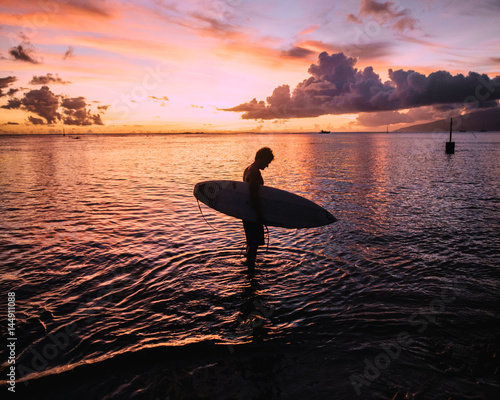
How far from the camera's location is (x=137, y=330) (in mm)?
5469

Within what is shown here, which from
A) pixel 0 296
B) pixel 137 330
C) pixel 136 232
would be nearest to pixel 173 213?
pixel 136 232

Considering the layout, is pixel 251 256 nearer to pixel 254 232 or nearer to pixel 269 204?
pixel 254 232

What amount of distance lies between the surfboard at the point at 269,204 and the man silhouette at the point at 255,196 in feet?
1.24

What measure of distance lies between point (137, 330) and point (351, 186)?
2029 centimetres

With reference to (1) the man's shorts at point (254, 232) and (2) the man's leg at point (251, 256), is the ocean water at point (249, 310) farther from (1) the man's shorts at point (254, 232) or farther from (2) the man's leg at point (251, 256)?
(1) the man's shorts at point (254, 232)

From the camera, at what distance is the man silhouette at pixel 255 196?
668 cm

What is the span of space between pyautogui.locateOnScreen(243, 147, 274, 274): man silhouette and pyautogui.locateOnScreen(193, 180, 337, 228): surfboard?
38 cm

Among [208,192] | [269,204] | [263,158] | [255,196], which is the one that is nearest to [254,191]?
[255,196]

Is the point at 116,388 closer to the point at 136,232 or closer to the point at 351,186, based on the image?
the point at 136,232

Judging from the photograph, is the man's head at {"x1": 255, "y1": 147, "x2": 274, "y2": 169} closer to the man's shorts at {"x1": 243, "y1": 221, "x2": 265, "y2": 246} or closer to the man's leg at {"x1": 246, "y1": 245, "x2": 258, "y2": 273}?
the man's shorts at {"x1": 243, "y1": 221, "x2": 265, "y2": 246}

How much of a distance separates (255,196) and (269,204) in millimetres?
1186

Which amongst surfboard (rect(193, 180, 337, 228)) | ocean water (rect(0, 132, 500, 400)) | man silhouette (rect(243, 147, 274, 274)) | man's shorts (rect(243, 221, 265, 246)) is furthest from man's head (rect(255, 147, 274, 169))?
ocean water (rect(0, 132, 500, 400))

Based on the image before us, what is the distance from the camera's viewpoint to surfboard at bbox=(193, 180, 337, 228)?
7.74m

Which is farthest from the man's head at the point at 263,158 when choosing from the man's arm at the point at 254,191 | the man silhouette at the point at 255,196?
the man's arm at the point at 254,191
